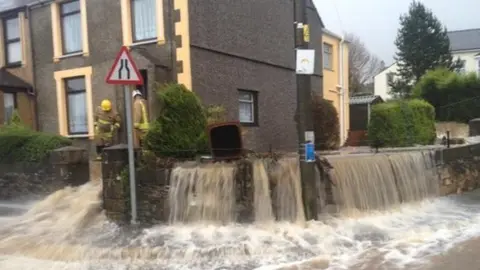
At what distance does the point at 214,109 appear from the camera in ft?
35.9

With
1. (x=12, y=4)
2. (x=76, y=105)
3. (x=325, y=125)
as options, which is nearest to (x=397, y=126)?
(x=325, y=125)

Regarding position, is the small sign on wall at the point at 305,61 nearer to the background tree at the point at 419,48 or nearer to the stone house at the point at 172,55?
the stone house at the point at 172,55

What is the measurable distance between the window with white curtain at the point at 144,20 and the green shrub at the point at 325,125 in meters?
6.29

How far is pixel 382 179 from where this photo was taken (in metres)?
9.66

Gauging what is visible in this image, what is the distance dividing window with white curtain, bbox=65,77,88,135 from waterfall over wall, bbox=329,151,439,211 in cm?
842

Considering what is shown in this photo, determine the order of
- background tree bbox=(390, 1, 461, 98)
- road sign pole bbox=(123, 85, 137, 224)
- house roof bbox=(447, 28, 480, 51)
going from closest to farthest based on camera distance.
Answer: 1. road sign pole bbox=(123, 85, 137, 224)
2. background tree bbox=(390, 1, 461, 98)
3. house roof bbox=(447, 28, 480, 51)

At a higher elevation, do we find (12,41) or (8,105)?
(12,41)

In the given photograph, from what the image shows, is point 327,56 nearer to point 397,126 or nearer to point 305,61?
point 397,126

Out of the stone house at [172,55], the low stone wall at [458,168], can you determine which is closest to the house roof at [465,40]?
the stone house at [172,55]

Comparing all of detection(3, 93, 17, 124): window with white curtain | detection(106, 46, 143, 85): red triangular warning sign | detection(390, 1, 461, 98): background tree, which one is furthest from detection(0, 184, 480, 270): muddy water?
detection(390, 1, 461, 98): background tree

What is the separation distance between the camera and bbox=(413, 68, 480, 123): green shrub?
2642 centimetres

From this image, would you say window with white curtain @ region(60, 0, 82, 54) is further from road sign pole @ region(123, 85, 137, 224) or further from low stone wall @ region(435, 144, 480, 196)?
low stone wall @ region(435, 144, 480, 196)

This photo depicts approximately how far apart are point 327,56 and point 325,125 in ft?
20.0

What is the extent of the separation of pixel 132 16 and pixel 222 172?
7.25 metres
